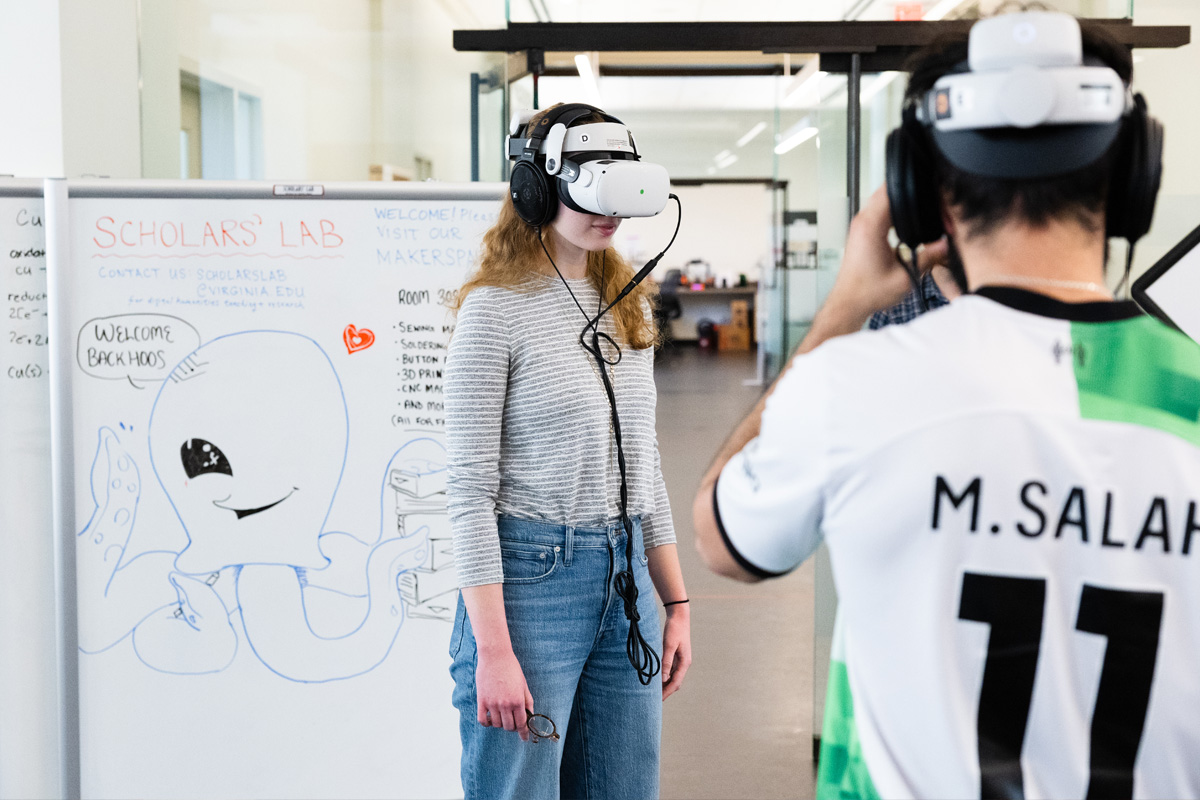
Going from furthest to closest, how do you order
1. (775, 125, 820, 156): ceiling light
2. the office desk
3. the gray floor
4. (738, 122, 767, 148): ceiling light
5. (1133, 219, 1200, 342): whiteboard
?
1. the office desk
2. (738, 122, 767, 148): ceiling light
3. (775, 125, 820, 156): ceiling light
4. the gray floor
5. (1133, 219, 1200, 342): whiteboard

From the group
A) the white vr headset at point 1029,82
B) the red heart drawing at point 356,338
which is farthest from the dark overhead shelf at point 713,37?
the white vr headset at point 1029,82

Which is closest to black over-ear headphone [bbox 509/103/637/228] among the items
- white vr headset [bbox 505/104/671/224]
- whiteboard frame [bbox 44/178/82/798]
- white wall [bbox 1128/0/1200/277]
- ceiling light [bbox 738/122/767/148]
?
white vr headset [bbox 505/104/671/224]

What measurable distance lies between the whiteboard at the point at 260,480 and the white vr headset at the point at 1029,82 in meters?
1.38

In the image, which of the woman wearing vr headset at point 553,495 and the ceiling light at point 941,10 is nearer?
the woman wearing vr headset at point 553,495

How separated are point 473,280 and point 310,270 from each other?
0.74 m

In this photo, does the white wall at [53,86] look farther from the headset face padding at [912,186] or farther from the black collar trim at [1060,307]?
the black collar trim at [1060,307]

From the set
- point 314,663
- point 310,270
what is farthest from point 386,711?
point 310,270

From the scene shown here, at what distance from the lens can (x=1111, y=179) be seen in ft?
2.27

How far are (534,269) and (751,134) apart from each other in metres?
14.6

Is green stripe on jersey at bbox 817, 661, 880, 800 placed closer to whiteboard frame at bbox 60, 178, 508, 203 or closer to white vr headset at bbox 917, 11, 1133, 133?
white vr headset at bbox 917, 11, 1133, 133

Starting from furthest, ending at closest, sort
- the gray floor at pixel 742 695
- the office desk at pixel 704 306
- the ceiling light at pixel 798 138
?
1. the office desk at pixel 704 306
2. the ceiling light at pixel 798 138
3. the gray floor at pixel 742 695

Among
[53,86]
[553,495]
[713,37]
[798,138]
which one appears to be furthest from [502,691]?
[53,86]

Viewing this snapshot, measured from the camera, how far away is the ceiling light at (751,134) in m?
15.0

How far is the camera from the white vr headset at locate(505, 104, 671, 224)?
4.31 ft
